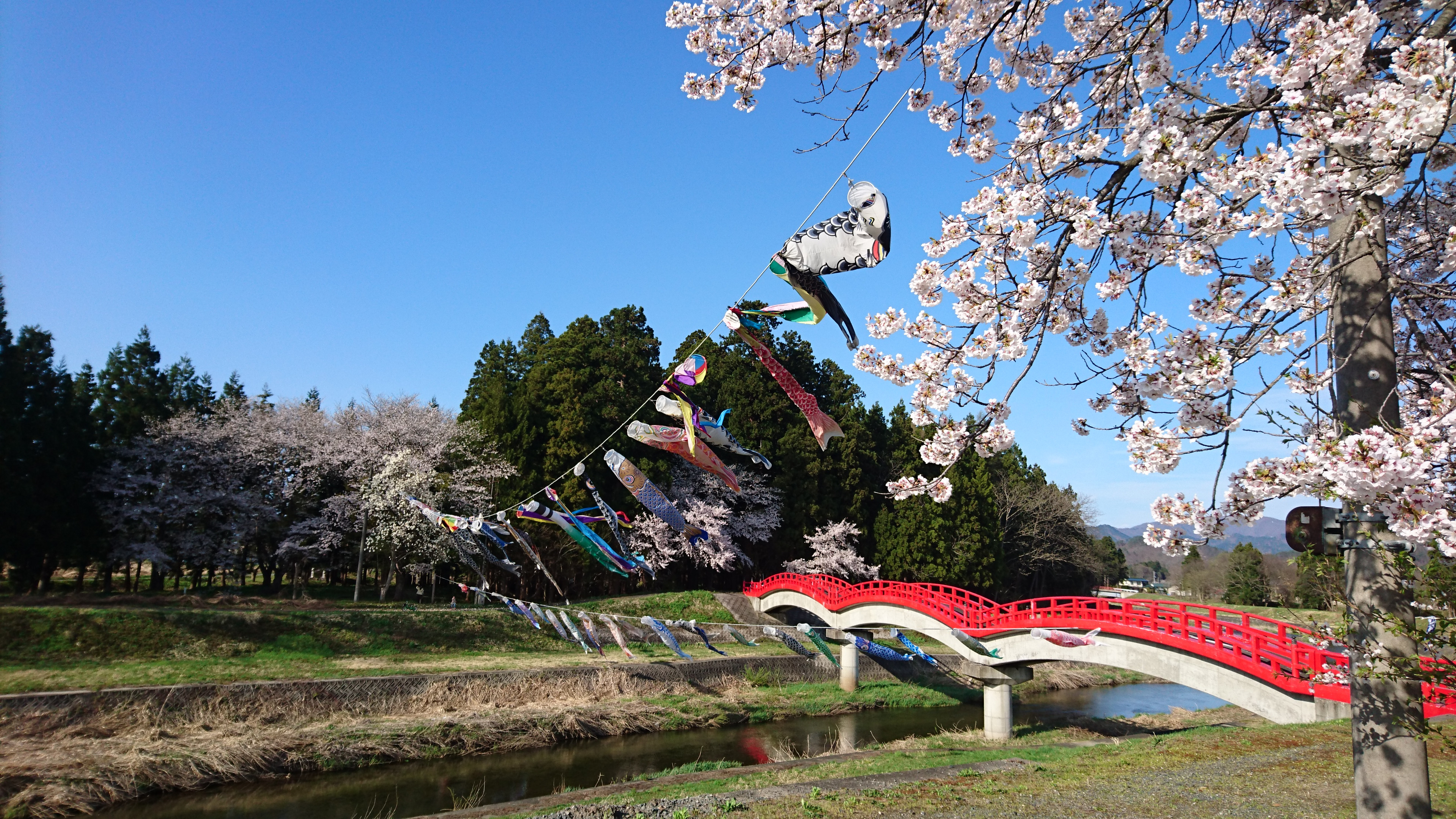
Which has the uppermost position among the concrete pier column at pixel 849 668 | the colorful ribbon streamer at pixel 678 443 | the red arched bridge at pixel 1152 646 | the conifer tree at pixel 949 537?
the colorful ribbon streamer at pixel 678 443

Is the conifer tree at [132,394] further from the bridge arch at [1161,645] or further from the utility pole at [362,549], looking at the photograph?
the bridge arch at [1161,645]

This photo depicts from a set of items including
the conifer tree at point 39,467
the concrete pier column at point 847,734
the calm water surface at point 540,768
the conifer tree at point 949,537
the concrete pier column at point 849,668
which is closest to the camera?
the calm water surface at point 540,768

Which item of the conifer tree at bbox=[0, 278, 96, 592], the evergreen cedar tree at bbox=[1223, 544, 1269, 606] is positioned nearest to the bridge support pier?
the conifer tree at bbox=[0, 278, 96, 592]

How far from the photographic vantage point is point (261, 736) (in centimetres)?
1402

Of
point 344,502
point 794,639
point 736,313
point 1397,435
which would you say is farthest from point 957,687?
point 1397,435

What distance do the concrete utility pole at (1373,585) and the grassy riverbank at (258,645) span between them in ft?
59.8

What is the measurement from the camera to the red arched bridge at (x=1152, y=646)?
39.6 ft

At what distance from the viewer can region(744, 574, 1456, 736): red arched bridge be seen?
39.6ft

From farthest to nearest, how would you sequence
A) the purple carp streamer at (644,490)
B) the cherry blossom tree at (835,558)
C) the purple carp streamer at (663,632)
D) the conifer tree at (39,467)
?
the cherry blossom tree at (835,558) < the conifer tree at (39,467) < the purple carp streamer at (663,632) < the purple carp streamer at (644,490)

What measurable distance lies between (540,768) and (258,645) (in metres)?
8.63

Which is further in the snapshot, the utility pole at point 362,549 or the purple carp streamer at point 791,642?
the utility pole at point 362,549

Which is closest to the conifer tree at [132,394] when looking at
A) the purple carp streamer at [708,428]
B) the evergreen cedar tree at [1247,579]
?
the purple carp streamer at [708,428]

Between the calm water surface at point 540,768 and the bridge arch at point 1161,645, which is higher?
the bridge arch at point 1161,645

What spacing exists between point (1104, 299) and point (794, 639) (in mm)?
18223
